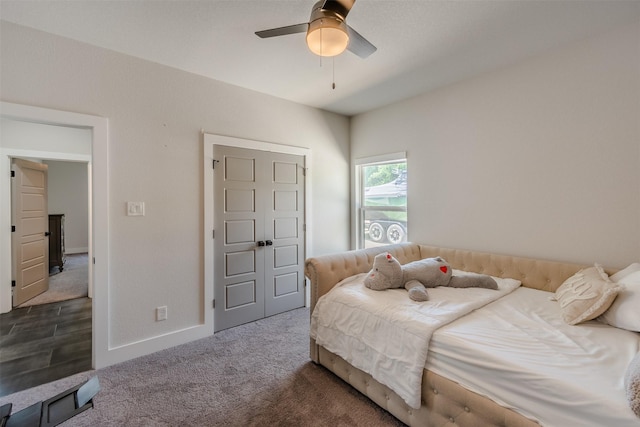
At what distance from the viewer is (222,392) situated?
6.43 feet

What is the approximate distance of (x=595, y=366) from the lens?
4.04 ft

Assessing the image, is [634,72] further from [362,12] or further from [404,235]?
[404,235]

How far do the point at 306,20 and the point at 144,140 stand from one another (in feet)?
5.73

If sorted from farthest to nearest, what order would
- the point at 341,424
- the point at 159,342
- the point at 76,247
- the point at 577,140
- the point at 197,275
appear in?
the point at 76,247 → the point at 197,275 → the point at 159,342 → the point at 577,140 → the point at 341,424

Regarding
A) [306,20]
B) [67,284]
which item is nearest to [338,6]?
[306,20]

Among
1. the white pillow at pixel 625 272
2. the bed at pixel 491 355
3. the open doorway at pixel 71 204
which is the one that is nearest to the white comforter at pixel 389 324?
the bed at pixel 491 355

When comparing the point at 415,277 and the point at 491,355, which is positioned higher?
the point at 415,277

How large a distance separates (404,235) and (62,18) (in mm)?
3738

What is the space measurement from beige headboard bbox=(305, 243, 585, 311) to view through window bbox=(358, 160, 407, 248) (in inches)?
28.8

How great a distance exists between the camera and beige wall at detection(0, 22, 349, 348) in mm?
2090

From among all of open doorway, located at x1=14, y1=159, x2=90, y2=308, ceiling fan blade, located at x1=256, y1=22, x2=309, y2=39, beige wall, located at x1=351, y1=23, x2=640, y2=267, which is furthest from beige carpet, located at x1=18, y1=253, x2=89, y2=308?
beige wall, located at x1=351, y1=23, x2=640, y2=267

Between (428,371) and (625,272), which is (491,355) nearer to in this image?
(428,371)

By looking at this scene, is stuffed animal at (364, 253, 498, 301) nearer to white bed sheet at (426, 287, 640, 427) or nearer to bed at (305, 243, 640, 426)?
bed at (305, 243, 640, 426)

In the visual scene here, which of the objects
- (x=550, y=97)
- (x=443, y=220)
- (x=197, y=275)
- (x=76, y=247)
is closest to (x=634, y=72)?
(x=550, y=97)
